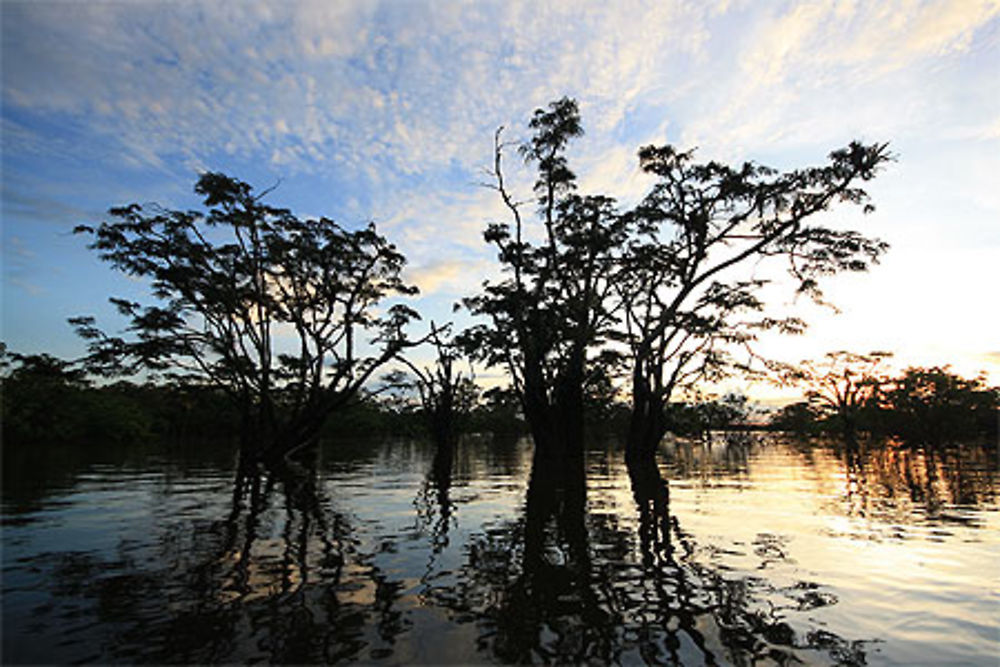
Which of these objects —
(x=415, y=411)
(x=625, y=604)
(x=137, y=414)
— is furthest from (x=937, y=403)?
(x=137, y=414)

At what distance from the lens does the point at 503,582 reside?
604 cm

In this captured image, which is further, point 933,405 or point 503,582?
point 933,405

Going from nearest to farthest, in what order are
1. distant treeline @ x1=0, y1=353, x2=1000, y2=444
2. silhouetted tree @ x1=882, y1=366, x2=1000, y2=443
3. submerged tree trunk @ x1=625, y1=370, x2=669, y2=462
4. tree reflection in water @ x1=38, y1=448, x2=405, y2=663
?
tree reflection in water @ x1=38, y1=448, x2=405, y2=663, submerged tree trunk @ x1=625, y1=370, x2=669, y2=462, distant treeline @ x1=0, y1=353, x2=1000, y2=444, silhouetted tree @ x1=882, y1=366, x2=1000, y2=443

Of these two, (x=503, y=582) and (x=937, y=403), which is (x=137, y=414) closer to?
(x=503, y=582)

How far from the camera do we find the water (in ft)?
13.9

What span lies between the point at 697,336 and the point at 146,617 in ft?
86.4

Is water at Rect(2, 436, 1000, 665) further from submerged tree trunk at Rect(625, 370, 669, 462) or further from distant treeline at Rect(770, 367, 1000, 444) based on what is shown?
distant treeline at Rect(770, 367, 1000, 444)

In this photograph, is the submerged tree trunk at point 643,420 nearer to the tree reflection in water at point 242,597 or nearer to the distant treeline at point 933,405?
the tree reflection in water at point 242,597

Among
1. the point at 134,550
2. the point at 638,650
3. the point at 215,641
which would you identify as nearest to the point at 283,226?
Answer: the point at 134,550

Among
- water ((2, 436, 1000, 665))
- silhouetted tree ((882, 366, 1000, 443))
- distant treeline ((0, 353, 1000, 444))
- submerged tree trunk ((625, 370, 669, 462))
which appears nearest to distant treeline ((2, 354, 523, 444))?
distant treeline ((0, 353, 1000, 444))

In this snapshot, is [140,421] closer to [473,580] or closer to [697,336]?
[697,336]

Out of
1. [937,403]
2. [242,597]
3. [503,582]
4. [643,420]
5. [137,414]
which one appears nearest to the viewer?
[242,597]

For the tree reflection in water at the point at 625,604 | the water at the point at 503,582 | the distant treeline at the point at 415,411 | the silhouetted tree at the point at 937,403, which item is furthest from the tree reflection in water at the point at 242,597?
the silhouetted tree at the point at 937,403

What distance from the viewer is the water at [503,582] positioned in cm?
425
